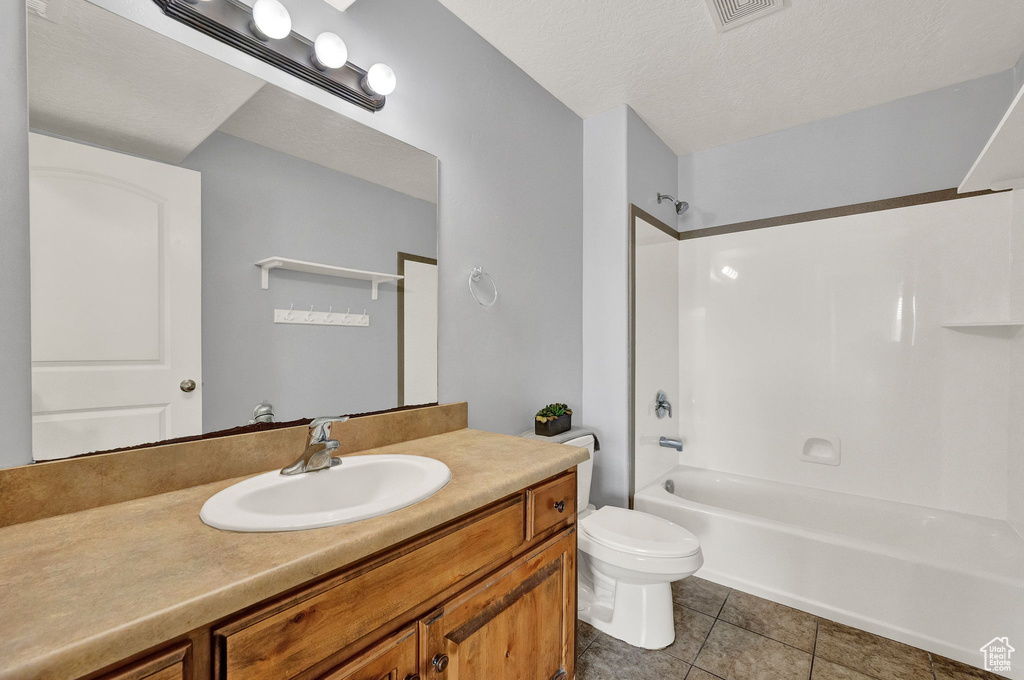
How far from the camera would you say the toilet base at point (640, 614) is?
1.79m

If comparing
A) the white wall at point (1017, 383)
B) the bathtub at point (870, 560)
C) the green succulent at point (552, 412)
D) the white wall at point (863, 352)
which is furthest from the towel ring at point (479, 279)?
the white wall at point (1017, 383)

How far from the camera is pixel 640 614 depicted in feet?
5.92

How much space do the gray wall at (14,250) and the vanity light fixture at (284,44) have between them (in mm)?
322

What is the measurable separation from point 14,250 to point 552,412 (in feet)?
6.04

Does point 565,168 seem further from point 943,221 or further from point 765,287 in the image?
point 943,221

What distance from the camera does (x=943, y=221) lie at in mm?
2211

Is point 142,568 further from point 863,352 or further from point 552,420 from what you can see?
point 863,352

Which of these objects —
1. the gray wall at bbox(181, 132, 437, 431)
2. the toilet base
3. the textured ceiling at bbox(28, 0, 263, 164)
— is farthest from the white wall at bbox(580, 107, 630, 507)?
the textured ceiling at bbox(28, 0, 263, 164)

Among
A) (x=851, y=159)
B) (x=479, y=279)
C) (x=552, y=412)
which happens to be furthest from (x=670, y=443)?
(x=851, y=159)

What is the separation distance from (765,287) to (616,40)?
167 centimetres

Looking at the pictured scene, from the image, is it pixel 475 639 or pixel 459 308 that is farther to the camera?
pixel 459 308

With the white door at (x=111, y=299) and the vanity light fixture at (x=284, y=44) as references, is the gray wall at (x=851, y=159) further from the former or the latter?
the white door at (x=111, y=299)

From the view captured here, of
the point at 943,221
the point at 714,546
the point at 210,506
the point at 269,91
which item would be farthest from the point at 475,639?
the point at 943,221

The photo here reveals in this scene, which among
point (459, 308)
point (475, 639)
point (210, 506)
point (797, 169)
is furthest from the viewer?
point (797, 169)
